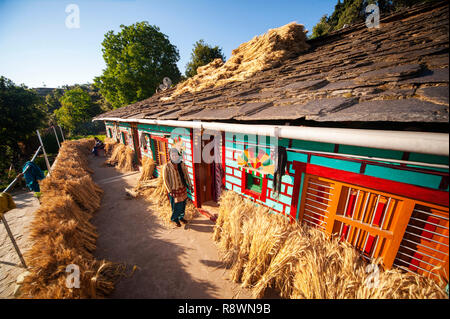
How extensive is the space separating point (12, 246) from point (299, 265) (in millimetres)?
7207

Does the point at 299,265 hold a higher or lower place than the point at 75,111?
lower

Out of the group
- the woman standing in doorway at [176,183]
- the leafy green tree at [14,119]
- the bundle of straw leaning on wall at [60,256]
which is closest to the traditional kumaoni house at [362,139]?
the woman standing in doorway at [176,183]

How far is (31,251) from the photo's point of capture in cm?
267

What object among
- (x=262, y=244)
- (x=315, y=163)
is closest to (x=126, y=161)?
(x=262, y=244)

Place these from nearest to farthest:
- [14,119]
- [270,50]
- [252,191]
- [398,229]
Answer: [398,229] < [252,191] < [270,50] < [14,119]

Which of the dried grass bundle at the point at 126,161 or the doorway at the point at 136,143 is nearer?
the doorway at the point at 136,143

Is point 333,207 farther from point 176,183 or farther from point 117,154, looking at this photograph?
point 117,154

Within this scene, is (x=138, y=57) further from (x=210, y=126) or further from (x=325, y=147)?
(x=325, y=147)

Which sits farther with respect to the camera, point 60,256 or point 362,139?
point 60,256

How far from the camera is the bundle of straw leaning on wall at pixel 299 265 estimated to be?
6.59 feet

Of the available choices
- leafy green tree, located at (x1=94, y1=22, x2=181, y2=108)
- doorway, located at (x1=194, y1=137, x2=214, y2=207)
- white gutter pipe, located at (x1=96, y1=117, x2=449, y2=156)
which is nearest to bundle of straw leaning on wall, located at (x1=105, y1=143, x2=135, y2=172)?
doorway, located at (x1=194, y1=137, x2=214, y2=207)

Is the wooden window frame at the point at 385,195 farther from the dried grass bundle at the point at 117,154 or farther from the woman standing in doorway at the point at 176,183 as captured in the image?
the dried grass bundle at the point at 117,154

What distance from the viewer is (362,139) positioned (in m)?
1.72

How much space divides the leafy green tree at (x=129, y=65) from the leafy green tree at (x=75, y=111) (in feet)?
60.5
